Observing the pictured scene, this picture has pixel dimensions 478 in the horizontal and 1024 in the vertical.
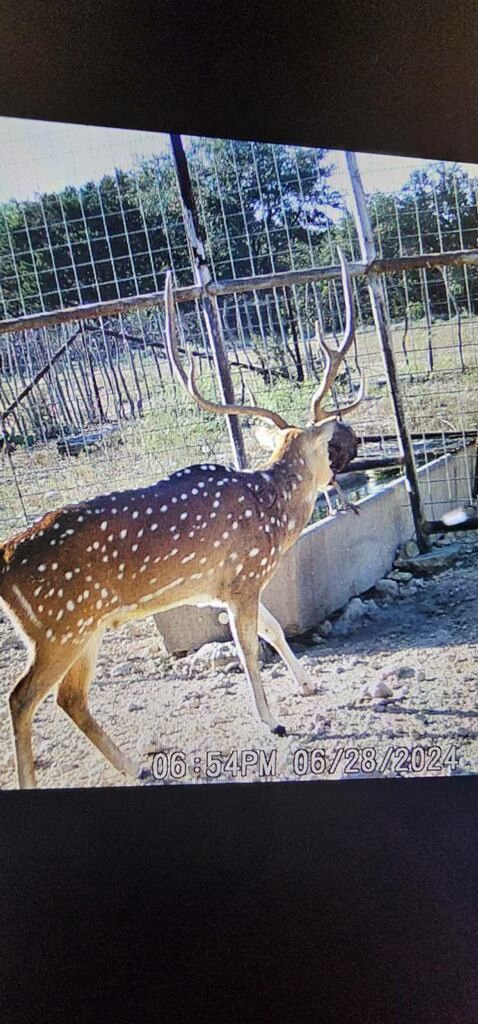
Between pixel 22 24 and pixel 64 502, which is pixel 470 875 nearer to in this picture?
Answer: pixel 64 502

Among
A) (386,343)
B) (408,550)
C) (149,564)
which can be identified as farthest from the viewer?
(408,550)

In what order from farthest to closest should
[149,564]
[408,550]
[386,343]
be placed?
[408,550]
[386,343]
[149,564]

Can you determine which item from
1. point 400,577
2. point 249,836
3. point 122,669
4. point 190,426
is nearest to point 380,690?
point 400,577

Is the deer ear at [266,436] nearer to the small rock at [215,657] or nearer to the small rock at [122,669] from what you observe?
the small rock at [215,657]

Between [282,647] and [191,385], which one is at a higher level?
[191,385]

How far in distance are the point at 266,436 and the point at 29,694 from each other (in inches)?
37.9

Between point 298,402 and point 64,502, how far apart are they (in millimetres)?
707

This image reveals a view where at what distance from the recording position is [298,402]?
8.76 ft

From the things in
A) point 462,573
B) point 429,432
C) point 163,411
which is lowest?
point 462,573

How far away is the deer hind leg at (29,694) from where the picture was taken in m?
2.57

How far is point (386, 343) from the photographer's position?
2.69 metres

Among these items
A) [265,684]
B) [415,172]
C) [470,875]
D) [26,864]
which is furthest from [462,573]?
[26,864]

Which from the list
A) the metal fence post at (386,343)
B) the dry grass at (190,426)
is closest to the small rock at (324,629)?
the metal fence post at (386,343)

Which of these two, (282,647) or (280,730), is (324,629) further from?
(280,730)
